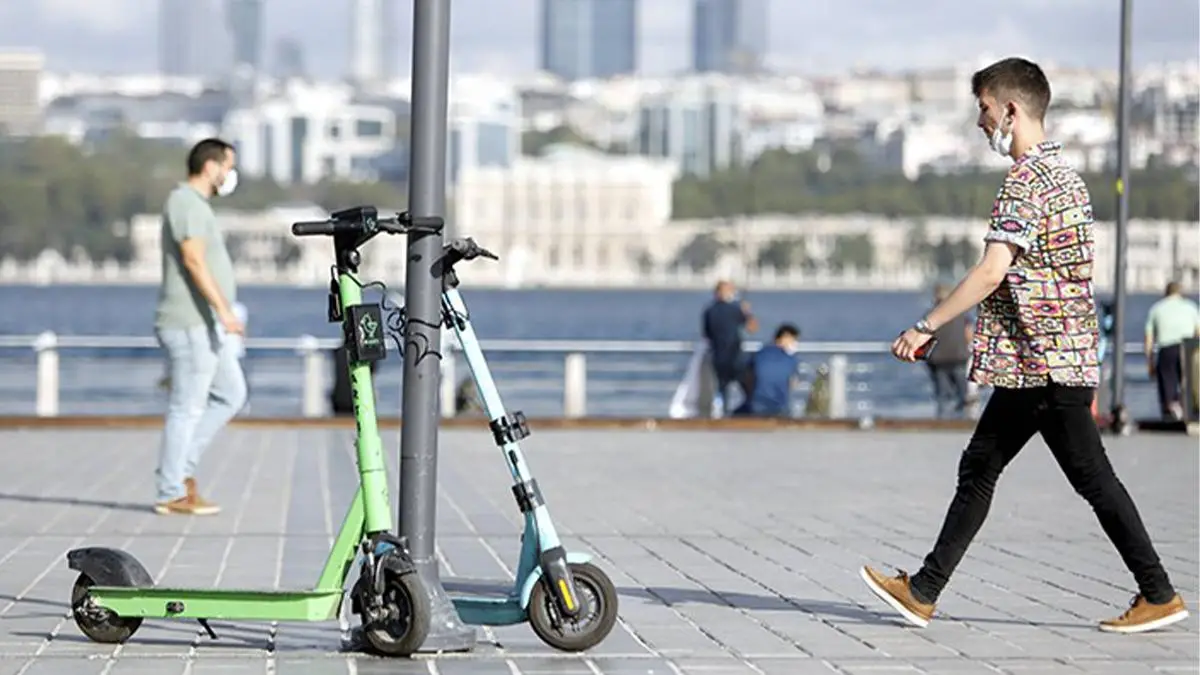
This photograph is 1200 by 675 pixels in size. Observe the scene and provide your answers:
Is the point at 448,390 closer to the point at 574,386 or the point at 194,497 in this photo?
the point at 574,386

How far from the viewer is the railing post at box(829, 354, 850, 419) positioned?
2597 centimetres

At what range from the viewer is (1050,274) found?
8391 millimetres

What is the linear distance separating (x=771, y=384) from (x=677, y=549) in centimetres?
1372

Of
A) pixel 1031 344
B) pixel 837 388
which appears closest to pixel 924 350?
pixel 1031 344

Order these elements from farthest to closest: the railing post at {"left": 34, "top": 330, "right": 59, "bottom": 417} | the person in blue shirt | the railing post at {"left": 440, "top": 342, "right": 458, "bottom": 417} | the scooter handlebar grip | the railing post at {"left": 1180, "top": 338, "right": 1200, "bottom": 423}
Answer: the railing post at {"left": 440, "top": 342, "right": 458, "bottom": 417} → the railing post at {"left": 34, "top": 330, "right": 59, "bottom": 417} → the person in blue shirt → the railing post at {"left": 1180, "top": 338, "right": 1200, "bottom": 423} → the scooter handlebar grip

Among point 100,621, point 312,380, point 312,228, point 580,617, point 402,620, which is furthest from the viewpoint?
point 312,380

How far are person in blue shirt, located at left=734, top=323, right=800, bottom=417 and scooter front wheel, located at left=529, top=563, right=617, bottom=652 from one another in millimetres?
16655

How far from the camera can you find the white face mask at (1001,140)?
8516mm

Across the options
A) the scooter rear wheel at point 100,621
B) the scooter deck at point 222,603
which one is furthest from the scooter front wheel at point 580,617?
the scooter rear wheel at point 100,621

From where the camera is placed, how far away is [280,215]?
182 meters

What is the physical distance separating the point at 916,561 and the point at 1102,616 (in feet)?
6.16

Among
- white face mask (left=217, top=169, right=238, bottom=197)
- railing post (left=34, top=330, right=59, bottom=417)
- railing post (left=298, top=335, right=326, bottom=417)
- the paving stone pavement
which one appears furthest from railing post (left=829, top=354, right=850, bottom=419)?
white face mask (left=217, top=169, right=238, bottom=197)

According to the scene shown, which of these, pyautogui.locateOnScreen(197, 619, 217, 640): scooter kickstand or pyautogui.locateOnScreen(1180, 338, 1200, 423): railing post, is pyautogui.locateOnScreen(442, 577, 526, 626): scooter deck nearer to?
pyautogui.locateOnScreen(197, 619, 217, 640): scooter kickstand

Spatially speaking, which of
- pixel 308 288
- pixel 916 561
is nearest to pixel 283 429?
pixel 916 561
